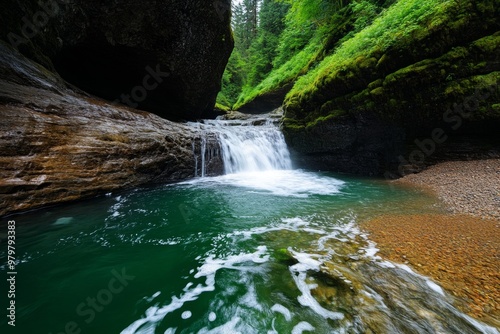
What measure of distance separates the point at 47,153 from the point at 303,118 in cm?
912

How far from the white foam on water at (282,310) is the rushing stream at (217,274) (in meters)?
0.01

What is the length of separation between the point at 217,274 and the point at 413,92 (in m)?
7.81

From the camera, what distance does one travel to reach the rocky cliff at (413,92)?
5.97 meters

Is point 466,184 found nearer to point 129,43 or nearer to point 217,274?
point 217,274

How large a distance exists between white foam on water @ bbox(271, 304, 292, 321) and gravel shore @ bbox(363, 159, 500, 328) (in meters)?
1.57

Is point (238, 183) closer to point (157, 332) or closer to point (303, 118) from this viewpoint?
point (303, 118)

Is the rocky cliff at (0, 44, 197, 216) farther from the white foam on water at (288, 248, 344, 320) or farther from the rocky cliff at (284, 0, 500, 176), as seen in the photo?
the rocky cliff at (284, 0, 500, 176)

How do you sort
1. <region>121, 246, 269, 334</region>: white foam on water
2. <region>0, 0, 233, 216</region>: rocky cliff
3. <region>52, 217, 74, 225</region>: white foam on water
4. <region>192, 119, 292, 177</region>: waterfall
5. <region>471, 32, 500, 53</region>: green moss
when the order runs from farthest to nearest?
1. <region>192, 119, 292, 177</region>: waterfall
2. <region>471, 32, 500, 53</region>: green moss
3. <region>0, 0, 233, 216</region>: rocky cliff
4. <region>52, 217, 74, 225</region>: white foam on water
5. <region>121, 246, 269, 334</region>: white foam on water

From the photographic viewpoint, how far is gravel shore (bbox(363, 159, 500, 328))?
2.16m

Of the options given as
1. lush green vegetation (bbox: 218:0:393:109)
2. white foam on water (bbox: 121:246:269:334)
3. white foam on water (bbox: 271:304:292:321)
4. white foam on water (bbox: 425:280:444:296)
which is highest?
lush green vegetation (bbox: 218:0:393:109)

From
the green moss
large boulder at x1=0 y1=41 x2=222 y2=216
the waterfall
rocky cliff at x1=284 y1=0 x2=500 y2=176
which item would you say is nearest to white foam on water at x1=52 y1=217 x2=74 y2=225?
large boulder at x1=0 y1=41 x2=222 y2=216

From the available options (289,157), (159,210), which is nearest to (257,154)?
(289,157)

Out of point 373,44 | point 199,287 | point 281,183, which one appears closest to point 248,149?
point 281,183

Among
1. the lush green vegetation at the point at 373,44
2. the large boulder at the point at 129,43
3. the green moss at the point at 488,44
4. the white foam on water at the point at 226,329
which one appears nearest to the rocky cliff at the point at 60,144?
the large boulder at the point at 129,43
